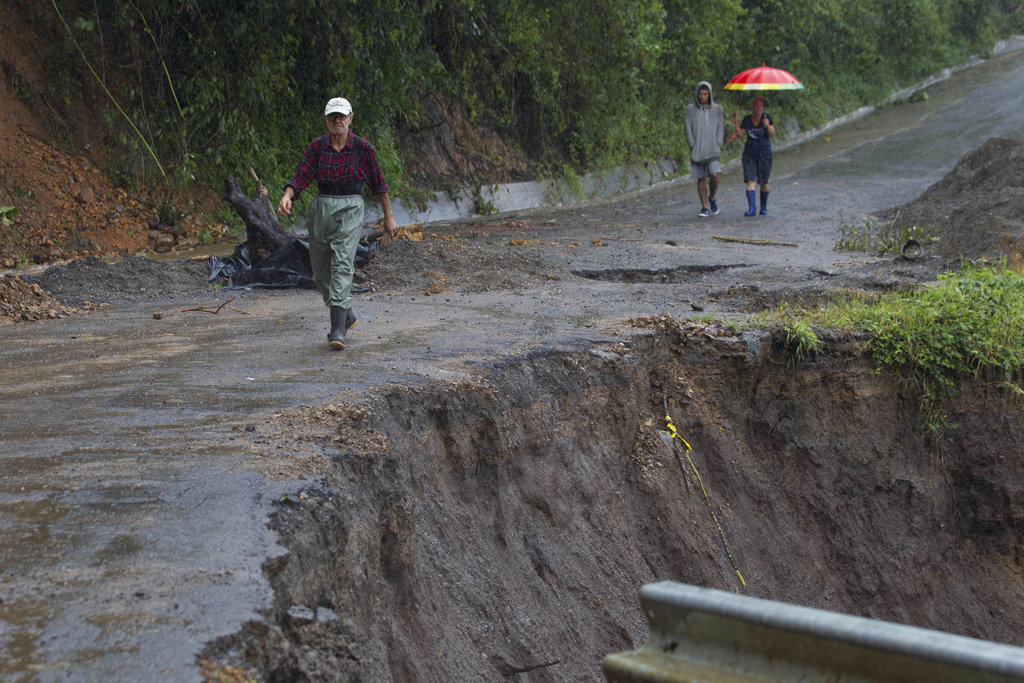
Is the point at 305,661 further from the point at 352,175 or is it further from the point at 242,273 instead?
the point at 242,273

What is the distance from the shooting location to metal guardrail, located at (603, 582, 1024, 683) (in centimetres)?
185

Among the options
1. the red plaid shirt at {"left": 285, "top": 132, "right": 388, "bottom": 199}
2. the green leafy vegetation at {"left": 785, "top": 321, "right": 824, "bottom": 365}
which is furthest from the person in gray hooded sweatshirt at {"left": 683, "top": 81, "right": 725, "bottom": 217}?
the red plaid shirt at {"left": 285, "top": 132, "right": 388, "bottom": 199}

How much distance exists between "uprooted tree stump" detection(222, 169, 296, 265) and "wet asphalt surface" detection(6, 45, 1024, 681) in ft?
3.04

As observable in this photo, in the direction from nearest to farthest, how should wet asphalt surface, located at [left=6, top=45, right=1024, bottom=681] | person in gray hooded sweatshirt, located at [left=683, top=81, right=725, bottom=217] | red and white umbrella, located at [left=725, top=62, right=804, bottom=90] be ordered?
wet asphalt surface, located at [left=6, top=45, right=1024, bottom=681]
person in gray hooded sweatshirt, located at [left=683, top=81, right=725, bottom=217]
red and white umbrella, located at [left=725, top=62, right=804, bottom=90]

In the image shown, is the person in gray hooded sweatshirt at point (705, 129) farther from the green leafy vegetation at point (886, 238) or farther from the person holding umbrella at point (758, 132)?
the green leafy vegetation at point (886, 238)

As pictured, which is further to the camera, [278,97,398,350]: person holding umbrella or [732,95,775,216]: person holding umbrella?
[732,95,775,216]: person holding umbrella

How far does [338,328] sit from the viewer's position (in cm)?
604

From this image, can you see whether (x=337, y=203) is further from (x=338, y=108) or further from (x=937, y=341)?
(x=937, y=341)

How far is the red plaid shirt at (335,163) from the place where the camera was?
6.05 metres

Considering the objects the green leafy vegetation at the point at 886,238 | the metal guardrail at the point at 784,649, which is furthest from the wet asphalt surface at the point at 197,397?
the metal guardrail at the point at 784,649

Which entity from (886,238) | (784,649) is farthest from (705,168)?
(784,649)

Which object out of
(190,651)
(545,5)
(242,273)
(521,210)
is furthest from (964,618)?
(545,5)

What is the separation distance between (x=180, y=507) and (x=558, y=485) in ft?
8.38

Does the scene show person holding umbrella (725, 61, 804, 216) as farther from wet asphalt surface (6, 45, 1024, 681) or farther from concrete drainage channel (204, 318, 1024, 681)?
concrete drainage channel (204, 318, 1024, 681)
